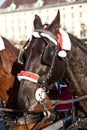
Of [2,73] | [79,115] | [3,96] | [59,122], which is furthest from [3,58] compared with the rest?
[79,115]

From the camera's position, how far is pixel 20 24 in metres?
86.6

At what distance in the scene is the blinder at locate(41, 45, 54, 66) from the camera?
3654 millimetres

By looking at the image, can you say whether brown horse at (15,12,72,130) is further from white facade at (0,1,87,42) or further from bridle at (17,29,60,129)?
white facade at (0,1,87,42)

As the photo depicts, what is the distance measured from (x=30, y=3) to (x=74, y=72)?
3209 inches

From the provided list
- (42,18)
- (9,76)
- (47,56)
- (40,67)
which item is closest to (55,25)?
(47,56)

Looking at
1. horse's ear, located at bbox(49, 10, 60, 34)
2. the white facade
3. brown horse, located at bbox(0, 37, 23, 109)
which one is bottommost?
the white facade

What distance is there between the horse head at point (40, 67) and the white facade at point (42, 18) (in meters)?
72.2

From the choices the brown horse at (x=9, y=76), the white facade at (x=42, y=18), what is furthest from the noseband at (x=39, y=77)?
the white facade at (x=42, y=18)

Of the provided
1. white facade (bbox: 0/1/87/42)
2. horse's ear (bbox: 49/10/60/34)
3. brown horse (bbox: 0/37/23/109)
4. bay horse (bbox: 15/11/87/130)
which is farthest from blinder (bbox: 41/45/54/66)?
white facade (bbox: 0/1/87/42)

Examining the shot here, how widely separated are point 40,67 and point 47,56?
0.13 m

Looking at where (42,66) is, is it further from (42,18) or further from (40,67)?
(42,18)

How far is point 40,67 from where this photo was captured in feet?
12.1

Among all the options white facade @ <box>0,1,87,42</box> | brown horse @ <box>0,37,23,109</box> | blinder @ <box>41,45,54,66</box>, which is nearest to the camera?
blinder @ <box>41,45,54,66</box>

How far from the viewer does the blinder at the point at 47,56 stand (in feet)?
12.0
